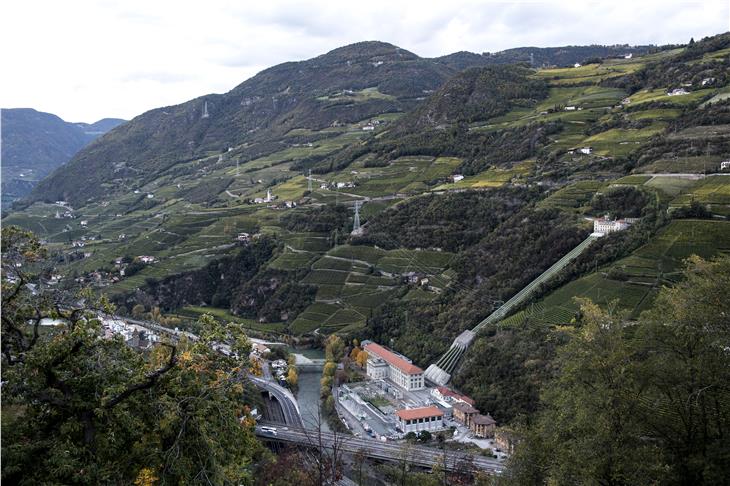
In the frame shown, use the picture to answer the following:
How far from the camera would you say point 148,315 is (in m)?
57.6

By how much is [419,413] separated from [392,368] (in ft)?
25.3

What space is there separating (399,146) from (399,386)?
44.8 metres

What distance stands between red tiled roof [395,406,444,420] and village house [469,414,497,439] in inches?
88.3

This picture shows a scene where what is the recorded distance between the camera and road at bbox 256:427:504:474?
2720 centimetres

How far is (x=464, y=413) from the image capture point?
33.0 m

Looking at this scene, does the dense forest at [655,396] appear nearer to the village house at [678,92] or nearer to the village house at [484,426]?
the village house at [484,426]

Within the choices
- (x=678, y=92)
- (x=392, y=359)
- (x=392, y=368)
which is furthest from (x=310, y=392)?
(x=678, y=92)

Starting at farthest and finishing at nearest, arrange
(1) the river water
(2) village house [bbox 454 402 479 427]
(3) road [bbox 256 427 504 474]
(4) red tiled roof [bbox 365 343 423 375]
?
(4) red tiled roof [bbox 365 343 423 375] → (1) the river water → (2) village house [bbox 454 402 479 427] → (3) road [bbox 256 427 504 474]

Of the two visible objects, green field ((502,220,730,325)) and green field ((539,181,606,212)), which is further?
green field ((539,181,606,212))

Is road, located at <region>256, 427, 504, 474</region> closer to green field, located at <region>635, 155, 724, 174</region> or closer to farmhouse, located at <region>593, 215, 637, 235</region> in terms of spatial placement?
farmhouse, located at <region>593, 215, 637, 235</region>

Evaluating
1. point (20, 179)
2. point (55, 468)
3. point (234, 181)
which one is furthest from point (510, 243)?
point (20, 179)

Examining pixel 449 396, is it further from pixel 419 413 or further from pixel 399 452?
pixel 399 452

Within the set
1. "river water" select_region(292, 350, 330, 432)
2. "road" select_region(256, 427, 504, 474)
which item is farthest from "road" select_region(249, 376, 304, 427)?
"road" select_region(256, 427, 504, 474)

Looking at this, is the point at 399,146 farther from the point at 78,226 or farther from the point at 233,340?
the point at 233,340
